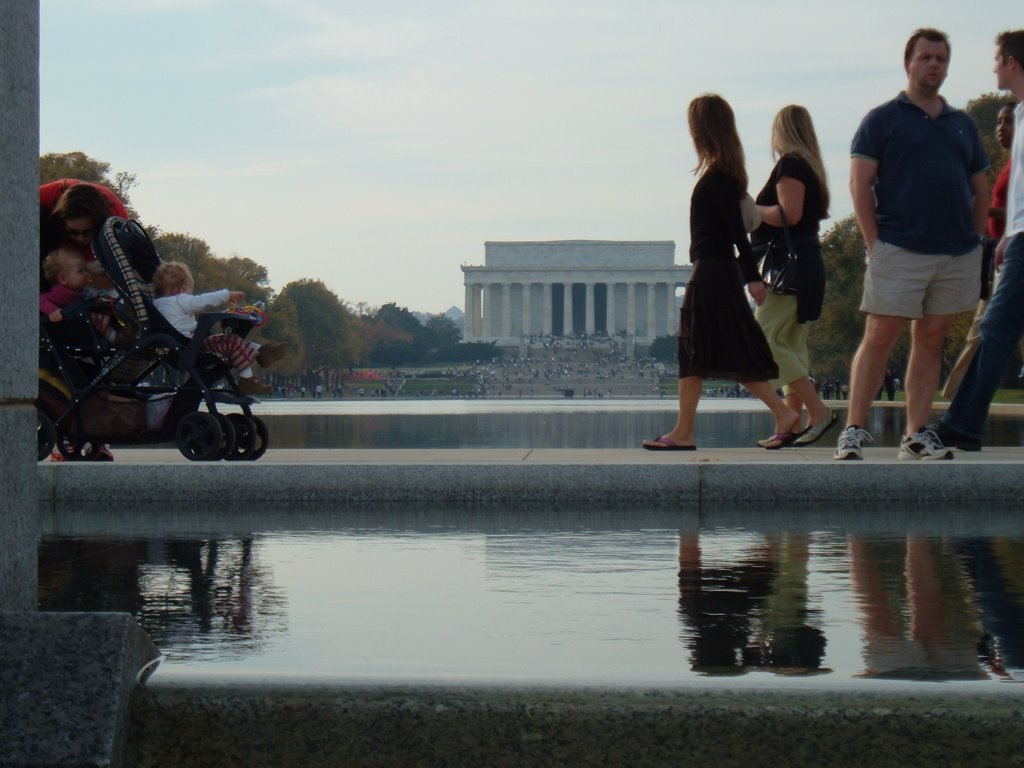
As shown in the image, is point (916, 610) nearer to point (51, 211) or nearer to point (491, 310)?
point (51, 211)

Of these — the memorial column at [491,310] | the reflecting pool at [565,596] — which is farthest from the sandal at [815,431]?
the memorial column at [491,310]

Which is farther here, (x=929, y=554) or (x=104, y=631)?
(x=929, y=554)

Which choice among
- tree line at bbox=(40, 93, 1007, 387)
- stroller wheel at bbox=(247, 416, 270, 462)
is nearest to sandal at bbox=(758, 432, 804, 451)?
stroller wheel at bbox=(247, 416, 270, 462)

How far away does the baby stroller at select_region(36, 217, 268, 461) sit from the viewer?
966cm

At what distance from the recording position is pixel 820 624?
4500mm

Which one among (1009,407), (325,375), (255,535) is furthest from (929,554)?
(325,375)

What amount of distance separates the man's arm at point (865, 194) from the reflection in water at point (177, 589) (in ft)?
13.1

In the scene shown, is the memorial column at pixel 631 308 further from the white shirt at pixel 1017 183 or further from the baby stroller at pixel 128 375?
the white shirt at pixel 1017 183

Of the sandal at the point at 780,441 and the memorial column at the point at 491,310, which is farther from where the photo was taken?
the memorial column at the point at 491,310

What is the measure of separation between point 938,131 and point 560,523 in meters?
3.29

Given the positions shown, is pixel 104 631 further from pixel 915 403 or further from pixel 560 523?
pixel 915 403

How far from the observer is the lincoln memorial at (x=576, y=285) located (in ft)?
554

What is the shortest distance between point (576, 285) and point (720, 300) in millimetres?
160972

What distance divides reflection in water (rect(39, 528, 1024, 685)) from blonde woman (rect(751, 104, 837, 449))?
376cm
